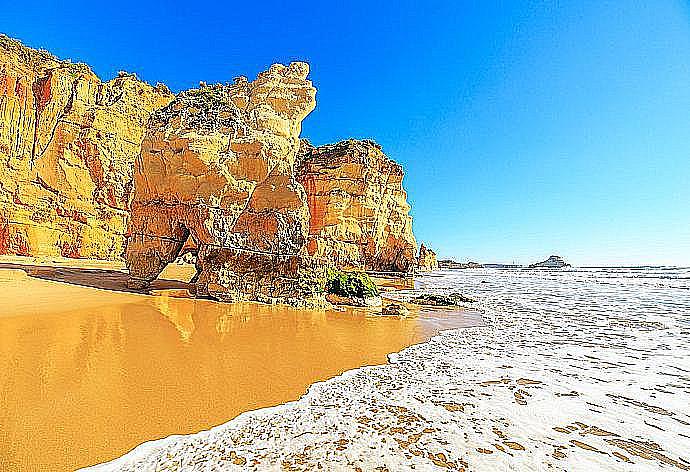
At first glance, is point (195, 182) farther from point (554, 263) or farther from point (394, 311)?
point (554, 263)

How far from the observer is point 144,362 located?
4.12 m

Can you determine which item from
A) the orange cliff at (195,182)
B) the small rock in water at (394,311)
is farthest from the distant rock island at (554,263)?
the small rock in water at (394,311)

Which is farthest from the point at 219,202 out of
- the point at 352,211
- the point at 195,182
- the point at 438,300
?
the point at 352,211

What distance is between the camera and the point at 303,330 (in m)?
6.48

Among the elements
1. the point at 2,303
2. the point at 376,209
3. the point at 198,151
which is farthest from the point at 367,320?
the point at 376,209

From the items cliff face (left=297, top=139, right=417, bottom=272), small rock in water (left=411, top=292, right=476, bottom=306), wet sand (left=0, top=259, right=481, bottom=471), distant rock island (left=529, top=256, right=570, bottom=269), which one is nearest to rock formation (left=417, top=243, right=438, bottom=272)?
cliff face (left=297, top=139, right=417, bottom=272)

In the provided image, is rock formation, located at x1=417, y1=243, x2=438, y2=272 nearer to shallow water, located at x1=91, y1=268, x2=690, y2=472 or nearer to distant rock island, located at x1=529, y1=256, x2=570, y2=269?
shallow water, located at x1=91, y1=268, x2=690, y2=472

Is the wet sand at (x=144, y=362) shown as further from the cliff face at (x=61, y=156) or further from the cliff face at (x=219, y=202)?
the cliff face at (x=61, y=156)

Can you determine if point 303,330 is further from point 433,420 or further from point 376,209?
point 376,209

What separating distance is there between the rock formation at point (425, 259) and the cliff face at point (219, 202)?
3508 cm

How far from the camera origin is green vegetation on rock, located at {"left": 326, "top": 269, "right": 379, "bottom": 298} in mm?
11062

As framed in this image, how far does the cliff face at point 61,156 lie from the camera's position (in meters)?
19.0

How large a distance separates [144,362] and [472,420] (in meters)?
3.82

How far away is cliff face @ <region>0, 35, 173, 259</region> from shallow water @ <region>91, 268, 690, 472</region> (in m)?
22.9
